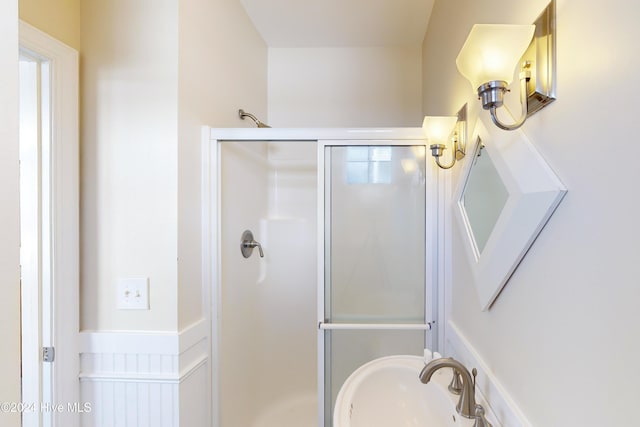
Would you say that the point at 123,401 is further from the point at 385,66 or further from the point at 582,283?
the point at 385,66

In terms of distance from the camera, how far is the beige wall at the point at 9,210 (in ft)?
2.12

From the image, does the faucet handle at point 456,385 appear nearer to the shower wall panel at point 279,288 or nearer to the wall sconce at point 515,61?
the wall sconce at point 515,61

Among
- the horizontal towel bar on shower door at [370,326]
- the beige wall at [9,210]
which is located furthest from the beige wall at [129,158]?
the horizontal towel bar on shower door at [370,326]

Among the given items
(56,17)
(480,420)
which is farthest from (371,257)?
(56,17)

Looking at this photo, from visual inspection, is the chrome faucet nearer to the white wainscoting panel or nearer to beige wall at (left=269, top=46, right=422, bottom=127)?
the white wainscoting panel

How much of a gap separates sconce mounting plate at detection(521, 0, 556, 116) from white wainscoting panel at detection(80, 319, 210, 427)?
1.52 m

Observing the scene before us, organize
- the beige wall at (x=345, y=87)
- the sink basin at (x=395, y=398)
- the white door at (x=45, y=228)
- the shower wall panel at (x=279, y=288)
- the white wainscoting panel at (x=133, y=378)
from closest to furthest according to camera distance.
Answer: the sink basin at (x=395, y=398) < the white door at (x=45, y=228) < the white wainscoting panel at (x=133, y=378) < the shower wall panel at (x=279, y=288) < the beige wall at (x=345, y=87)

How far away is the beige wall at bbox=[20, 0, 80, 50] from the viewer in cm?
114

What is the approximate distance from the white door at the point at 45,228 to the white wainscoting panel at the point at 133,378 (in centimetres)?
9

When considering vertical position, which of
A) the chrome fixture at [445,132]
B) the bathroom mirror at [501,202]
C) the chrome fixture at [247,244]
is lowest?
the chrome fixture at [247,244]

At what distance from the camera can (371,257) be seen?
1726 mm

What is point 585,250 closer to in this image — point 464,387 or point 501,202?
point 501,202

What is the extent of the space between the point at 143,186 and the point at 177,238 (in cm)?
27

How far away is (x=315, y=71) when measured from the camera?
8.38 ft
